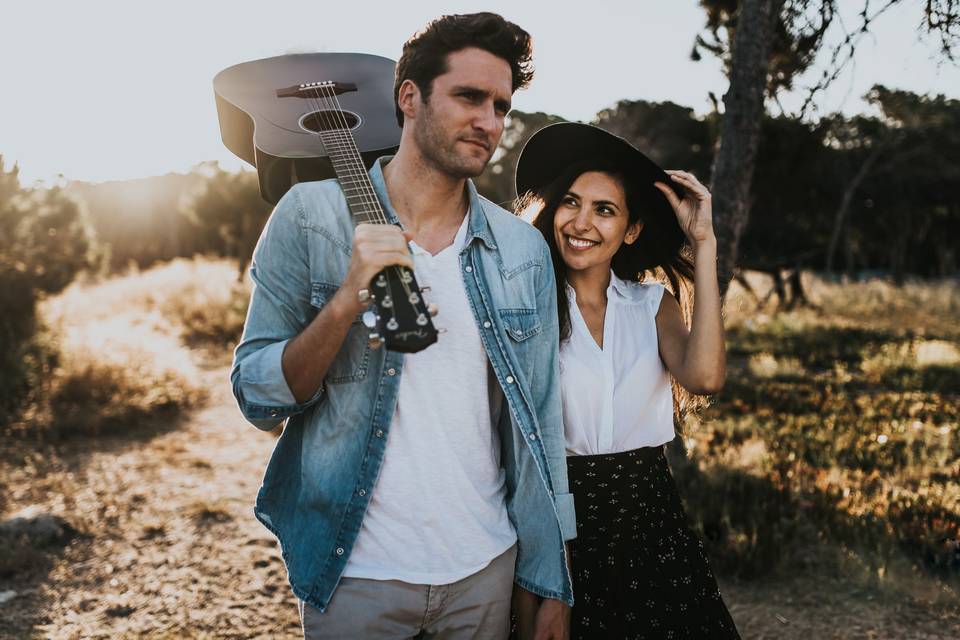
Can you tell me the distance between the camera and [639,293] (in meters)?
2.81

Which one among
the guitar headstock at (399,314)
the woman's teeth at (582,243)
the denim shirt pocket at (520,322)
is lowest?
the denim shirt pocket at (520,322)

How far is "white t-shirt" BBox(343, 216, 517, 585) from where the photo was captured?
188 cm

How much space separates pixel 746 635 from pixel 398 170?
3.16 m

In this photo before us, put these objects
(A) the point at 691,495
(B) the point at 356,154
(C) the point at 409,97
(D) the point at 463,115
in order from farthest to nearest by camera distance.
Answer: (A) the point at 691,495
(B) the point at 356,154
(C) the point at 409,97
(D) the point at 463,115

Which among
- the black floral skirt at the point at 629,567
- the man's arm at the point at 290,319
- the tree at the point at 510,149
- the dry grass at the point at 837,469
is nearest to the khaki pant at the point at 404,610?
the man's arm at the point at 290,319

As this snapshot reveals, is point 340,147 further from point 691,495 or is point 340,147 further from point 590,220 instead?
point 691,495

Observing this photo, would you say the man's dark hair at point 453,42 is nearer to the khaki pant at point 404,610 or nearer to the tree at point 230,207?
the khaki pant at point 404,610

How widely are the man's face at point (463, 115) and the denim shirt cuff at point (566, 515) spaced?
95cm

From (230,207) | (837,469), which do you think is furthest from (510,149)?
(837,469)

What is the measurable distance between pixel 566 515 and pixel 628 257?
4.10 feet

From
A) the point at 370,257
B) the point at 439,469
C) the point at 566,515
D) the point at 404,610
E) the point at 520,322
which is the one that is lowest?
the point at 404,610

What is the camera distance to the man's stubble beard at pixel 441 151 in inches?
78.4

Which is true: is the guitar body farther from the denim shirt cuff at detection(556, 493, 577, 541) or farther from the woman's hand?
the denim shirt cuff at detection(556, 493, 577, 541)

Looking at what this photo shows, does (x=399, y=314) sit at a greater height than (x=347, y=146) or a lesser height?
lesser
